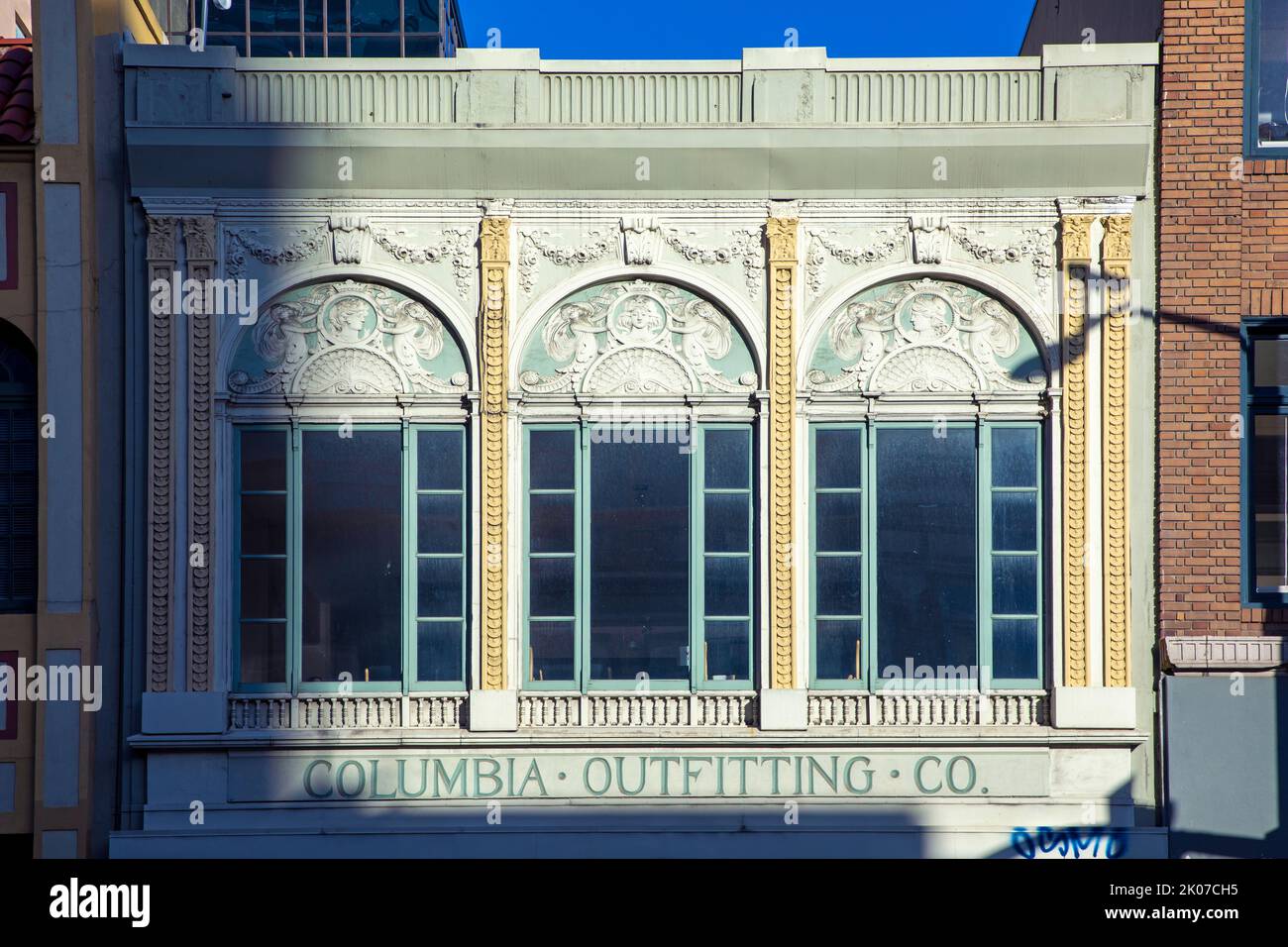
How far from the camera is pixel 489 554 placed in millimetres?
9508

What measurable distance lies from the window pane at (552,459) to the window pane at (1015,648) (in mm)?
3977

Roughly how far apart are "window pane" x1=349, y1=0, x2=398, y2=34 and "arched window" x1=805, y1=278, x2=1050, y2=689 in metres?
8.13

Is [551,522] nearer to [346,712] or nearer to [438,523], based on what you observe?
[438,523]

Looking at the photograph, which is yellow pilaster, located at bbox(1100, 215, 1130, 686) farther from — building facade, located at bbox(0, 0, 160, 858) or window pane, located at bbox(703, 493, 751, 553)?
building facade, located at bbox(0, 0, 160, 858)

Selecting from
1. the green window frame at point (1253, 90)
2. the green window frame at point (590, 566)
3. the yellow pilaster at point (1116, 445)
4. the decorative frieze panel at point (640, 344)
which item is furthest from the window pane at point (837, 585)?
the green window frame at point (1253, 90)

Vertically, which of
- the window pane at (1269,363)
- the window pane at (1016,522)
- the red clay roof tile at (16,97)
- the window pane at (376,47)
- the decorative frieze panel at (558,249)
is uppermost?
the window pane at (376,47)

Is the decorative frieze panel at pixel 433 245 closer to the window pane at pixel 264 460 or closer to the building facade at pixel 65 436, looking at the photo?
the window pane at pixel 264 460

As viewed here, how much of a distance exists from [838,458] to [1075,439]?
2049mm

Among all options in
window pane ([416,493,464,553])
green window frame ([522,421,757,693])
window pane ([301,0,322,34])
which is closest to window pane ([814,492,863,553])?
green window frame ([522,421,757,693])

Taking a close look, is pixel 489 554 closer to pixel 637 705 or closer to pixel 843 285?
pixel 637 705

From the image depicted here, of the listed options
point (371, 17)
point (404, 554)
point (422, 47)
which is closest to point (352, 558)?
point (404, 554)

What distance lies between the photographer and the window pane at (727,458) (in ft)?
32.0
